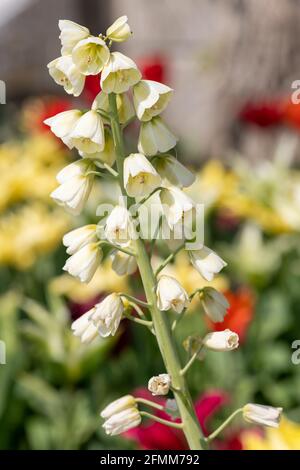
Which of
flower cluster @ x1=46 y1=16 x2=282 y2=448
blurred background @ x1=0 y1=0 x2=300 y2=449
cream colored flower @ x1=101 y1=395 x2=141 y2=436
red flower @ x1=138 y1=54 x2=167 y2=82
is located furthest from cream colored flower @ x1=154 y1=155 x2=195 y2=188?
red flower @ x1=138 y1=54 x2=167 y2=82

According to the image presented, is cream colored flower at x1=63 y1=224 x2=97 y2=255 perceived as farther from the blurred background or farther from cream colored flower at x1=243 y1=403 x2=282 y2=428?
the blurred background

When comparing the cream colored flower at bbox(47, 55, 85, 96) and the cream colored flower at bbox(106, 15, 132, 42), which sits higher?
the cream colored flower at bbox(106, 15, 132, 42)

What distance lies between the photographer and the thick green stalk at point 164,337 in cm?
78

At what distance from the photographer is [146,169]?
77 centimetres

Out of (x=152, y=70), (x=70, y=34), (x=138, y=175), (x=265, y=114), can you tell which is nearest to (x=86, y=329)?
(x=138, y=175)

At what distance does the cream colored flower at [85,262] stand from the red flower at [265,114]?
8.26 feet

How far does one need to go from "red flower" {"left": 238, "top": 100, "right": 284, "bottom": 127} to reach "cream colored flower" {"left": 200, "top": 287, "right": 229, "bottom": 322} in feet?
8.18

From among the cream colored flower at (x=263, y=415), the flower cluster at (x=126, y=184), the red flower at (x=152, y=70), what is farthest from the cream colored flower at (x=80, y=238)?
the red flower at (x=152, y=70)

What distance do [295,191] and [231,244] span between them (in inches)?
23.8

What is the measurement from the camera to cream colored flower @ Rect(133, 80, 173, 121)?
0.78m

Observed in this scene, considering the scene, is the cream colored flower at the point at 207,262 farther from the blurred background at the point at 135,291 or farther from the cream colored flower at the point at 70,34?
the blurred background at the point at 135,291

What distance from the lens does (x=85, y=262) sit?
32.4 inches

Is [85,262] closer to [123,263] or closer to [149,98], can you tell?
[123,263]

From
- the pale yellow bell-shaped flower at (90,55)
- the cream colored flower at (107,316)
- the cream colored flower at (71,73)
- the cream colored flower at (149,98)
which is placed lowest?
the cream colored flower at (107,316)
